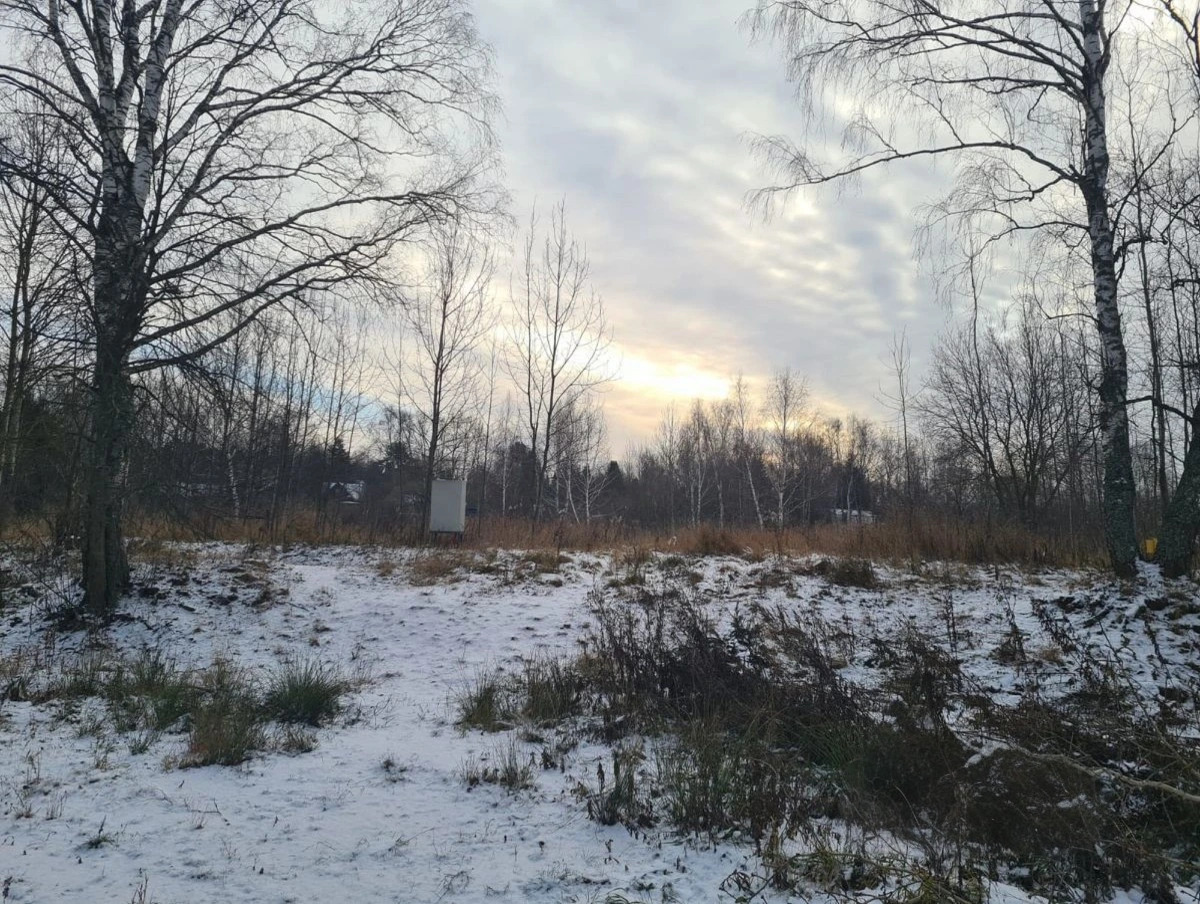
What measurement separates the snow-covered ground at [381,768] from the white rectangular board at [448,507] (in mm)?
5114

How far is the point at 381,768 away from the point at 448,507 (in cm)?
1090

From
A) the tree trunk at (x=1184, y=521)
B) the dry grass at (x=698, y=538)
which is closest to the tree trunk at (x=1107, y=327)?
the tree trunk at (x=1184, y=521)

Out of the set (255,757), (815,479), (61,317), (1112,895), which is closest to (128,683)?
(255,757)

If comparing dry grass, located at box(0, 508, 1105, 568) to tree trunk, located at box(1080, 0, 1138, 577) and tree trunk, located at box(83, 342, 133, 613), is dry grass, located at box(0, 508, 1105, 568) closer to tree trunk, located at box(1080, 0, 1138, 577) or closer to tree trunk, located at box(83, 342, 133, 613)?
tree trunk, located at box(83, 342, 133, 613)

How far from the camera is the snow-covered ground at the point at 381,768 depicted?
3.25 metres

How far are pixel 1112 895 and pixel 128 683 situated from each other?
24.5ft

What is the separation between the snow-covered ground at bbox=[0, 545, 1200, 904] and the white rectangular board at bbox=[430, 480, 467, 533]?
511cm

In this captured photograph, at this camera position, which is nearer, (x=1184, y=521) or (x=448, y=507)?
(x=1184, y=521)

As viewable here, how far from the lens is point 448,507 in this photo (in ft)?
50.6

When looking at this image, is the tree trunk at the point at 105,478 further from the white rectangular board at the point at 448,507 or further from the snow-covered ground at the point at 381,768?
the white rectangular board at the point at 448,507

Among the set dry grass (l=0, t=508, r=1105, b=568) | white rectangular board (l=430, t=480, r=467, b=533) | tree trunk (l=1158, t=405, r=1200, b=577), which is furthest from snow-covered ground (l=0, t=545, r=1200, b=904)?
white rectangular board (l=430, t=480, r=467, b=533)

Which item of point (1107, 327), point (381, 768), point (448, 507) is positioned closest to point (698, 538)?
point (448, 507)

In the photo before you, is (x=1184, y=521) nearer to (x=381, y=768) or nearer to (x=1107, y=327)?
(x=1107, y=327)

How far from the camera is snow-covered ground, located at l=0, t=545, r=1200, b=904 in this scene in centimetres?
325
